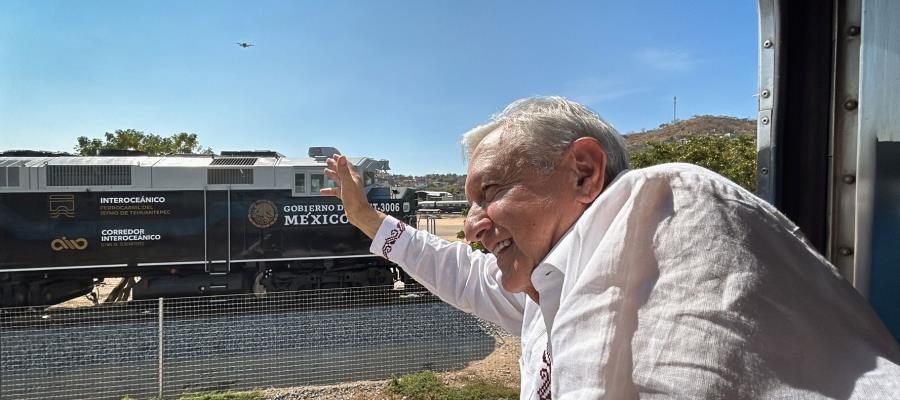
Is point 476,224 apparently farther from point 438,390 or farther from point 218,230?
point 218,230

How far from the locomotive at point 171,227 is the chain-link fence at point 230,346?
87 centimetres

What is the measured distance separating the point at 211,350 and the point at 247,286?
3.74 m

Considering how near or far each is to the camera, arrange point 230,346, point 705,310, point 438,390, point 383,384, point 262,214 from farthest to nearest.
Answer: point 262,214
point 230,346
point 383,384
point 438,390
point 705,310

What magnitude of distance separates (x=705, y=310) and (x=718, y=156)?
16.3m

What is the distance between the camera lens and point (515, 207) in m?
1.26

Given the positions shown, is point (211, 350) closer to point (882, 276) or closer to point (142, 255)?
point (142, 255)

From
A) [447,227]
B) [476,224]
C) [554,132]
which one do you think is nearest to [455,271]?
[476,224]

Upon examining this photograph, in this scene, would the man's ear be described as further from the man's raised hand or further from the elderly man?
the man's raised hand

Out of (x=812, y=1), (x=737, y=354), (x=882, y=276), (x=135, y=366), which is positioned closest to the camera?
(x=737, y=354)

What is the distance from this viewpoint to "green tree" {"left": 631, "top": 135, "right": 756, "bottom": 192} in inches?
494

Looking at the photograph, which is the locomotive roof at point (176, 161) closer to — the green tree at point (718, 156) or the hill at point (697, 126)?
the green tree at point (718, 156)

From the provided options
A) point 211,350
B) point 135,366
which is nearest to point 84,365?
point 135,366

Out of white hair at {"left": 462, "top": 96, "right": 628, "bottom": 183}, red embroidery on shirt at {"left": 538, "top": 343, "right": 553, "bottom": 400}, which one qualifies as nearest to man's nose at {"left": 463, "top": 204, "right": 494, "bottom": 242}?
white hair at {"left": 462, "top": 96, "right": 628, "bottom": 183}

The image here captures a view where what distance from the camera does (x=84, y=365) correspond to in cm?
749
